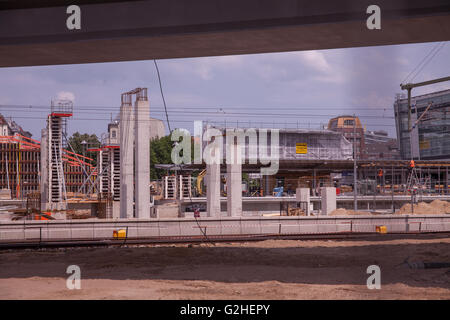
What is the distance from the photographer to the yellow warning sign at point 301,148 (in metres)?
58.5

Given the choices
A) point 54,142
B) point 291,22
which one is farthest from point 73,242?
point 54,142

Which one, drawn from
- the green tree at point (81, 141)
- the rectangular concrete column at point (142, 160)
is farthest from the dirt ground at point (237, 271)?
the green tree at point (81, 141)

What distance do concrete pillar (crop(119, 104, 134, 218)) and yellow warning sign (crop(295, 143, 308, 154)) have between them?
112 feet

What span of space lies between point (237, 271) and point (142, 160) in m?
16.4

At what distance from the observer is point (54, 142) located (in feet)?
108

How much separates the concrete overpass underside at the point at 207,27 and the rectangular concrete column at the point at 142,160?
15034 mm

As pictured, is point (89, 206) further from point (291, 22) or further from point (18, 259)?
point (291, 22)

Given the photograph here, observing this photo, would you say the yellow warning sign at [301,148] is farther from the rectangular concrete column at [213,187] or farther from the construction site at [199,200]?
the rectangular concrete column at [213,187]

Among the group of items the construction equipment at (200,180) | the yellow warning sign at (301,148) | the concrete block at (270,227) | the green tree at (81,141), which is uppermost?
the green tree at (81,141)

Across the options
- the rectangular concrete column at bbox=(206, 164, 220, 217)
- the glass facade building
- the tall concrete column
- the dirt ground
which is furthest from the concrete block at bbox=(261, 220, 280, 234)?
the glass facade building

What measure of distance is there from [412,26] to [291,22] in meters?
2.68

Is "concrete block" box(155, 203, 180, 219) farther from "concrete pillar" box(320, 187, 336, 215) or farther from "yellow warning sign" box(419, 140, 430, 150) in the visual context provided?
"yellow warning sign" box(419, 140, 430, 150)

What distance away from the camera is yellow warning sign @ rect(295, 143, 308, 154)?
192 feet

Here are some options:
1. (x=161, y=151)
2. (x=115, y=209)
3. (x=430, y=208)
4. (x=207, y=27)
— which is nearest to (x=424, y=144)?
(x=430, y=208)
